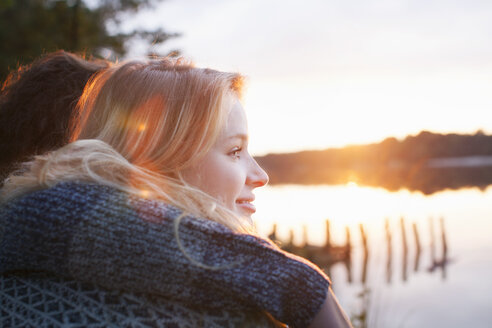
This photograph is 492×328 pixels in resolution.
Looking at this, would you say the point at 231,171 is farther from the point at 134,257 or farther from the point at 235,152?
the point at 134,257

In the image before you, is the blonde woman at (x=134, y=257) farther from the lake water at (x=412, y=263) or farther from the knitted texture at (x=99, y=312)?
the lake water at (x=412, y=263)

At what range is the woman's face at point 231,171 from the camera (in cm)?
140

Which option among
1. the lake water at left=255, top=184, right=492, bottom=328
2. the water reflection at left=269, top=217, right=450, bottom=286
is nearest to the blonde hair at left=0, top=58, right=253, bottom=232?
the lake water at left=255, top=184, right=492, bottom=328

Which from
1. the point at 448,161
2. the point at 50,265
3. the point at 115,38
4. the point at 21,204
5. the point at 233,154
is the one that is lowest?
the point at 448,161

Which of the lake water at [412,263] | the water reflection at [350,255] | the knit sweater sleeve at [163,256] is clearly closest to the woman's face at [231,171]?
the knit sweater sleeve at [163,256]

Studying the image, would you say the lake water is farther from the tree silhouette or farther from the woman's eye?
the tree silhouette

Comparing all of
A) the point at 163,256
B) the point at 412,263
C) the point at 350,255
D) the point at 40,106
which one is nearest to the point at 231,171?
the point at 163,256

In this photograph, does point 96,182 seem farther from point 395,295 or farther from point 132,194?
point 395,295

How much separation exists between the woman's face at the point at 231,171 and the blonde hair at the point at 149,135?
0.13ft

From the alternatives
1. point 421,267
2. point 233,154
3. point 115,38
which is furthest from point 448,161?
point 233,154

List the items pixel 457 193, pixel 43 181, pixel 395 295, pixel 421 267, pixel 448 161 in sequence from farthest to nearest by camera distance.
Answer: pixel 448 161 < pixel 457 193 < pixel 421 267 < pixel 395 295 < pixel 43 181

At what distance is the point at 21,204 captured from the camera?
1023mm

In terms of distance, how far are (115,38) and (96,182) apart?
55.9 feet

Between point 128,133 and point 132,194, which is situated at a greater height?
point 128,133
